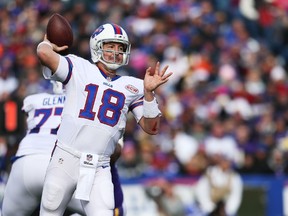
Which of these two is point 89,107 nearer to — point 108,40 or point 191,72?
point 108,40

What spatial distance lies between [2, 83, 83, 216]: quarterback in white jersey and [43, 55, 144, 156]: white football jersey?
71 centimetres

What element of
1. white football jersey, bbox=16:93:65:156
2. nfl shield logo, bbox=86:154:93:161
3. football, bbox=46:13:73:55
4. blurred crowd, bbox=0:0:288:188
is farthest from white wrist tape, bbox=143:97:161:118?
blurred crowd, bbox=0:0:288:188

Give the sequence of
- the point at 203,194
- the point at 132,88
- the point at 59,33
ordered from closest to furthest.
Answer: the point at 132,88, the point at 59,33, the point at 203,194

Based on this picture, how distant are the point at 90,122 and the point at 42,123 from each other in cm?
114

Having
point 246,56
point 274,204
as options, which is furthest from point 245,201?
point 246,56

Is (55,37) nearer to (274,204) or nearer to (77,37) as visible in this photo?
(274,204)

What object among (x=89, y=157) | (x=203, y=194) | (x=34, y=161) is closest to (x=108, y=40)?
(x=89, y=157)

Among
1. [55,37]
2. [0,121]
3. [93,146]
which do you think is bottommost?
[0,121]

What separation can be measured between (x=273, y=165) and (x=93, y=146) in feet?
29.1

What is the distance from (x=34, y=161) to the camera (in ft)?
24.8

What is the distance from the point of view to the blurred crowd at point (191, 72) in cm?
1495

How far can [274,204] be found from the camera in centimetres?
1438

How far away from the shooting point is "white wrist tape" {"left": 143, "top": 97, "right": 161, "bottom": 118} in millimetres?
6805

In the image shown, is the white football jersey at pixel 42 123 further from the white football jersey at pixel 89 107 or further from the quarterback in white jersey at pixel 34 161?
the white football jersey at pixel 89 107
